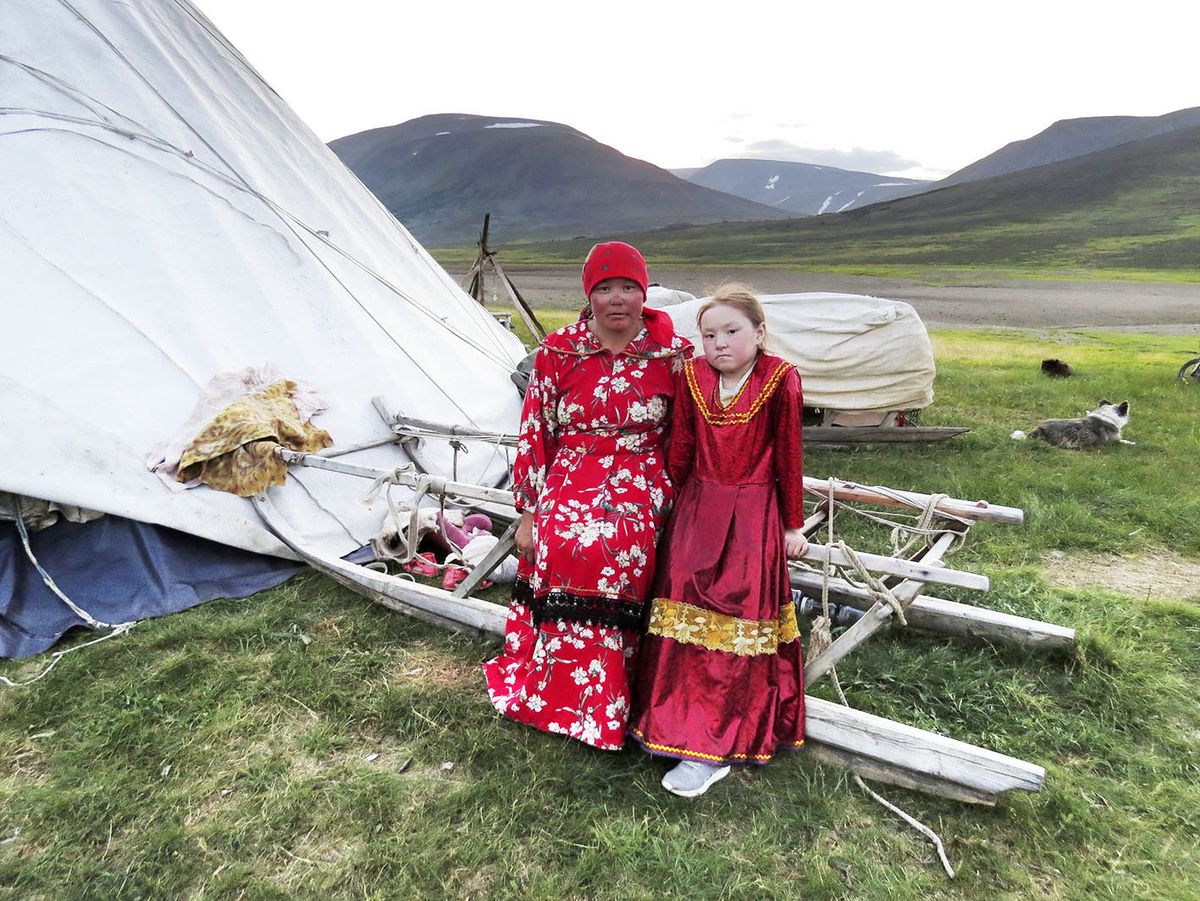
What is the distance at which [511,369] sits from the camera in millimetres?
5703

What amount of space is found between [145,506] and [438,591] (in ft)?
4.50

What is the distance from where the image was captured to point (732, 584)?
2092 millimetres

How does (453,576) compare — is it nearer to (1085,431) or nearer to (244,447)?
(244,447)

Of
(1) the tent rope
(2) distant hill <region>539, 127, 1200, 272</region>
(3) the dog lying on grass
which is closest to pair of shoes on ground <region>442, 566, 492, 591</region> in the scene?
(1) the tent rope

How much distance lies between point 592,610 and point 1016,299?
30.2m

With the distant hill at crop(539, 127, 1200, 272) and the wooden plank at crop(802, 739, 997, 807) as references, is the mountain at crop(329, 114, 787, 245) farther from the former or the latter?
the wooden plank at crop(802, 739, 997, 807)

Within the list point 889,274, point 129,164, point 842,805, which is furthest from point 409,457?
point 889,274

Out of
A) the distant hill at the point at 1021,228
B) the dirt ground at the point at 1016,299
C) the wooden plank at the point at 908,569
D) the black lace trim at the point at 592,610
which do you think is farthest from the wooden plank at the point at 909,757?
the distant hill at the point at 1021,228

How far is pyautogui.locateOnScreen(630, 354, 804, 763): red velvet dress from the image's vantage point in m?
2.09

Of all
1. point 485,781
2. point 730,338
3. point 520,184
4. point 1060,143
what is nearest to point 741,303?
point 730,338

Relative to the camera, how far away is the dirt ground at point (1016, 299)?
1922cm

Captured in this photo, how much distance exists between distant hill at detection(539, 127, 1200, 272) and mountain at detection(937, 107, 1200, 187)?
212 feet

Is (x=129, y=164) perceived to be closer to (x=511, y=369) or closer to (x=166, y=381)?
(x=166, y=381)

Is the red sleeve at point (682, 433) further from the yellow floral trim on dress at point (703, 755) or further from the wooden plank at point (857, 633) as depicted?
the yellow floral trim on dress at point (703, 755)
